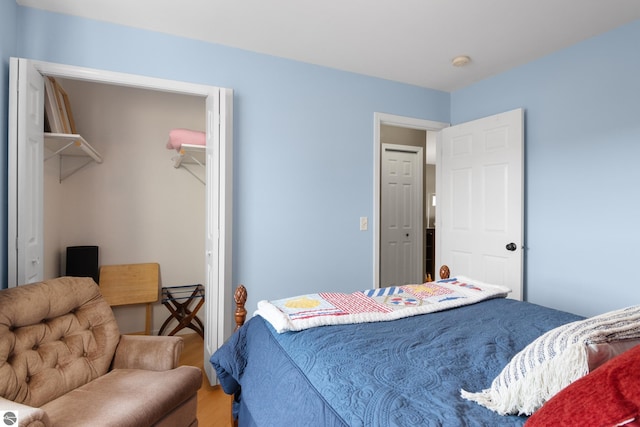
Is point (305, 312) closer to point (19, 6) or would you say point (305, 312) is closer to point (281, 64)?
point (281, 64)

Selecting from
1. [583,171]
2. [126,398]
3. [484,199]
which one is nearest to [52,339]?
[126,398]

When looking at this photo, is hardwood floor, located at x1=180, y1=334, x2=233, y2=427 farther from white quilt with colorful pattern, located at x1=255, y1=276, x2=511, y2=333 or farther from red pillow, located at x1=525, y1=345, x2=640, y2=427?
red pillow, located at x1=525, y1=345, x2=640, y2=427

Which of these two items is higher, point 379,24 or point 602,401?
point 379,24

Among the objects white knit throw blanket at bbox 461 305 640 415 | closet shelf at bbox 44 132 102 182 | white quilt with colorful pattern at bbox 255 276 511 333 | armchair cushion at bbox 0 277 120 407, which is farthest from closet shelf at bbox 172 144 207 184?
white knit throw blanket at bbox 461 305 640 415

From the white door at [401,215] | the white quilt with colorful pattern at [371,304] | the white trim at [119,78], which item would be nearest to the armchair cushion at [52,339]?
the white quilt with colorful pattern at [371,304]

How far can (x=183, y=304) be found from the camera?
316 cm

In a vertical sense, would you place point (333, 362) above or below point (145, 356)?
above

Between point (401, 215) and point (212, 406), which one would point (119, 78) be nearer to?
point (212, 406)

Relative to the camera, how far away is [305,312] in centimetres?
147

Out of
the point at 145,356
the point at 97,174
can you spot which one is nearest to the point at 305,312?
the point at 145,356

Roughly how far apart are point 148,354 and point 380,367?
1312mm

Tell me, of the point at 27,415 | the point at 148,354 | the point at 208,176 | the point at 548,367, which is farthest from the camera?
the point at 208,176

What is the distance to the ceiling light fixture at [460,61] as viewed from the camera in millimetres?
2664

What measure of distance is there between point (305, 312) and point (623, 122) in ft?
7.99
